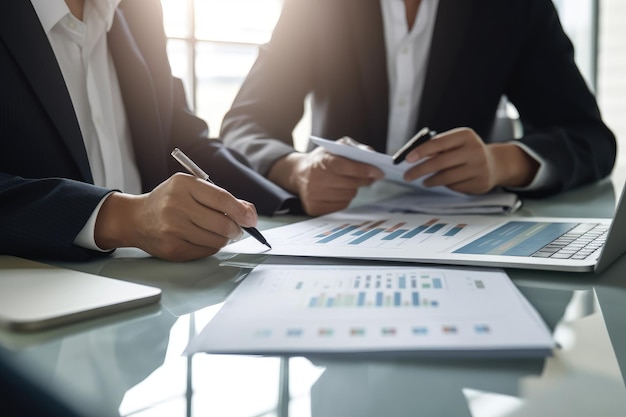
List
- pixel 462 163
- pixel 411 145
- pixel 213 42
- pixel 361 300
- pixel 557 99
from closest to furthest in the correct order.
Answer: pixel 361 300 → pixel 411 145 → pixel 462 163 → pixel 557 99 → pixel 213 42

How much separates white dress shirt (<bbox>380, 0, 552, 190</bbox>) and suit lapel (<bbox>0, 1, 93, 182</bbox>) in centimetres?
94

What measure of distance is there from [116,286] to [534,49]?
1343 millimetres

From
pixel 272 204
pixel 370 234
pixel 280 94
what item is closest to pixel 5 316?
pixel 370 234

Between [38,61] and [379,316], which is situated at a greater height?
[38,61]

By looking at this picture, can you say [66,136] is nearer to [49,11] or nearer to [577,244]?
[49,11]

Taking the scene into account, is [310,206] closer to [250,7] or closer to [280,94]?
[280,94]

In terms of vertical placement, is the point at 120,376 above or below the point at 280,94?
above

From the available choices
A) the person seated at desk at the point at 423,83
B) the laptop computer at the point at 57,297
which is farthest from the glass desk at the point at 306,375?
the person seated at desk at the point at 423,83

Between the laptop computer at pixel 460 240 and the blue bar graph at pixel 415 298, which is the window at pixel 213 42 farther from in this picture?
the blue bar graph at pixel 415 298

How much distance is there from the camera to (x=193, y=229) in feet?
2.23

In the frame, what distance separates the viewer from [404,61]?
1.61 metres

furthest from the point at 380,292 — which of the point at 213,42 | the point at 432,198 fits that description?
the point at 213,42

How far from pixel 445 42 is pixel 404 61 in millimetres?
125

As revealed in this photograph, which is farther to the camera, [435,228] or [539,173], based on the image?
[539,173]
